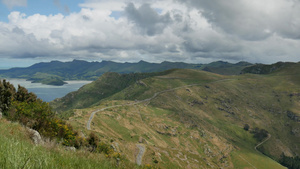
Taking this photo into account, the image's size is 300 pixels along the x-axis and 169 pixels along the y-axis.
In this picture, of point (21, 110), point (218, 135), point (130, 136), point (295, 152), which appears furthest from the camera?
point (295, 152)

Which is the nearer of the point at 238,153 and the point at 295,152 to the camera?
the point at 238,153

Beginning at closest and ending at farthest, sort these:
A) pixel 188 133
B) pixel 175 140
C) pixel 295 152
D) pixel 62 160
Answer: pixel 62 160, pixel 175 140, pixel 188 133, pixel 295 152

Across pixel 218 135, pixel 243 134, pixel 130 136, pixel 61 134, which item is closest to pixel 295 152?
pixel 243 134

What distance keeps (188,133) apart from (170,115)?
853 inches

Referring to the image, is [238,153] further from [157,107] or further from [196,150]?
[157,107]

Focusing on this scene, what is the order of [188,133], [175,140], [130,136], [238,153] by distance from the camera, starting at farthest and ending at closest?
[238,153]
[188,133]
[175,140]
[130,136]

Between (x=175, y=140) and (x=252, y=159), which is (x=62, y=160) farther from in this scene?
(x=252, y=159)

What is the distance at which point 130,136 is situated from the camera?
8850cm

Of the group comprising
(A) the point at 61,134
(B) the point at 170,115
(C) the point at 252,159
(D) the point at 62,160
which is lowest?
(C) the point at 252,159

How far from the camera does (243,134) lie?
194 metres

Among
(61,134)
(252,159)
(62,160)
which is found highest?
(62,160)

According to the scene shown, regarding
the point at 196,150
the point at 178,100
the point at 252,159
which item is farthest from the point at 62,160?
the point at 178,100

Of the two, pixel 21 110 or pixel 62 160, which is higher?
pixel 62 160

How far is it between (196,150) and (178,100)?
76.9 m
